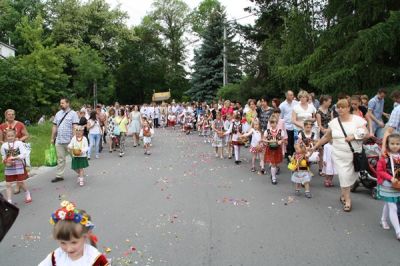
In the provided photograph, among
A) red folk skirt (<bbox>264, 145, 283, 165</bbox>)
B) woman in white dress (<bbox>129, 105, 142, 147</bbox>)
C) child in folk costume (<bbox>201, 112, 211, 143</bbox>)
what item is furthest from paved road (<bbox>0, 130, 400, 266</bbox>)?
child in folk costume (<bbox>201, 112, 211, 143</bbox>)

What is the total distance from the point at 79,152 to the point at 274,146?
4600mm

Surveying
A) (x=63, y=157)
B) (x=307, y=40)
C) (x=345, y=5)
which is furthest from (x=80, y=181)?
(x=307, y=40)

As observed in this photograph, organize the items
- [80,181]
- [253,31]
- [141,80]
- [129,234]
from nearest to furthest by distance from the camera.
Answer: [129,234] → [80,181] → [253,31] → [141,80]

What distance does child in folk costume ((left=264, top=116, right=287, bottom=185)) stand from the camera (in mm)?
10242

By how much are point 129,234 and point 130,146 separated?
13484 mm

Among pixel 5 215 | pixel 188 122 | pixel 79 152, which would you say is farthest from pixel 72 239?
pixel 188 122

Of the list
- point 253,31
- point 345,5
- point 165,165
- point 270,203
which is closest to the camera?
point 270,203

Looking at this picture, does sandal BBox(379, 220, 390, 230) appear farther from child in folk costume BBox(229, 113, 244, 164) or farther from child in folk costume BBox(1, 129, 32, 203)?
child in folk costume BBox(229, 113, 244, 164)

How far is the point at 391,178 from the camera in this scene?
20.3ft

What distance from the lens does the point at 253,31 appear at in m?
31.4

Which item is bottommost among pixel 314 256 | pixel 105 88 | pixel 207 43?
pixel 314 256

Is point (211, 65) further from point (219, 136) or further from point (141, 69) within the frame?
point (219, 136)

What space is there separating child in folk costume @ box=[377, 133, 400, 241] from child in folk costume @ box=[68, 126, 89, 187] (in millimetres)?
6738

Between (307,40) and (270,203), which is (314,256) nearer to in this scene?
(270,203)
